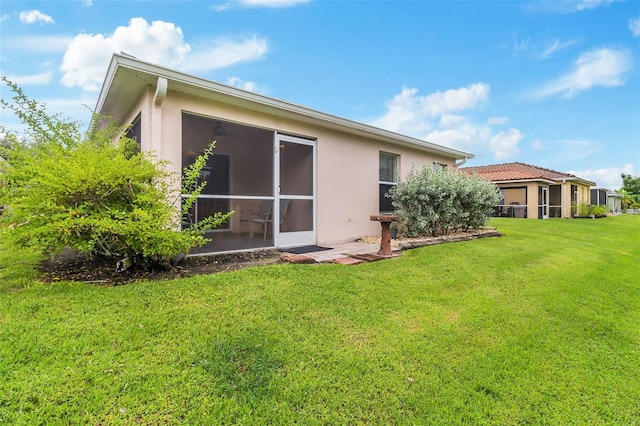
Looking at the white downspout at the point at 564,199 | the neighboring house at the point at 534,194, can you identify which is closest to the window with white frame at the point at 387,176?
the neighboring house at the point at 534,194

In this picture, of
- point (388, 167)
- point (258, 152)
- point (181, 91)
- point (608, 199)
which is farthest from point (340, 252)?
point (608, 199)

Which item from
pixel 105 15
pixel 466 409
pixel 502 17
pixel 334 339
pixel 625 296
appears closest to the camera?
pixel 466 409

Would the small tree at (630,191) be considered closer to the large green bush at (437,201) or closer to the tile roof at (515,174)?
the tile roof at (515,174)

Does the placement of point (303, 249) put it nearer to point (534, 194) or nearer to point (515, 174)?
point (534, 194)

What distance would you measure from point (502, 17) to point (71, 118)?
40.1 feet

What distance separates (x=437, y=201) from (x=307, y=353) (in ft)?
19.9

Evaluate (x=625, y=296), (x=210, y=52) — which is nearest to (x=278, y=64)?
(x=210, y=52)

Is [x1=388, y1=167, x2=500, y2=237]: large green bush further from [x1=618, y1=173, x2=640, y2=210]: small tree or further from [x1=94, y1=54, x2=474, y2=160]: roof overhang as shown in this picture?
[x1=618, y1=173, x2=640, y2=210]: small tree

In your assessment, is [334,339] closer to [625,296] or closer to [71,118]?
[625,296]

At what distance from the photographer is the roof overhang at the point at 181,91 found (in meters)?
4.40

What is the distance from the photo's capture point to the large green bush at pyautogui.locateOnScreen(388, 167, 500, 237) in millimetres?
7500

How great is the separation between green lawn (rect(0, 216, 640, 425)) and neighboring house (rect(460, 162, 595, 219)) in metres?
16.1

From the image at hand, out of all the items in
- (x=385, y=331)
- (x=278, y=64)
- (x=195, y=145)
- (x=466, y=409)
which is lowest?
(x=466, y=409)

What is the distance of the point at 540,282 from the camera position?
4797mm
